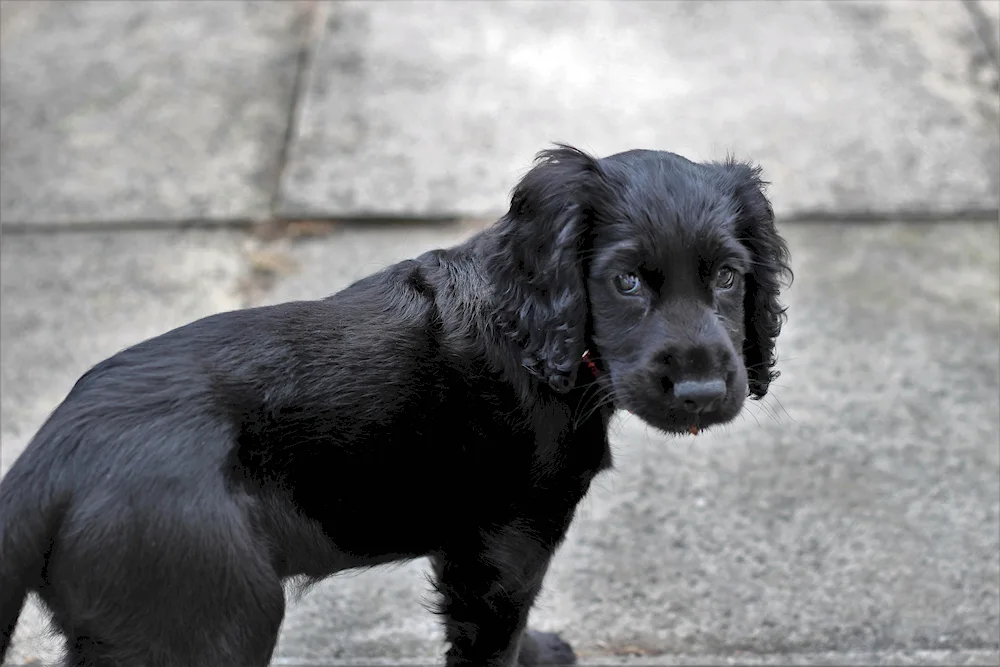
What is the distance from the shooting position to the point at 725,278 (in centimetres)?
260

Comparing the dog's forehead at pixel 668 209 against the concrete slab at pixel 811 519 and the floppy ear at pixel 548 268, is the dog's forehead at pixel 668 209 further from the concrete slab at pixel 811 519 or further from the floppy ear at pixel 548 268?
the concrete slab at pixel 811 519

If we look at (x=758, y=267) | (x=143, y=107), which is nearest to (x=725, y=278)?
(x=758, y=267)

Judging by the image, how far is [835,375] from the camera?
4371 millimetres

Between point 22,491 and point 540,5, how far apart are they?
5206 mm

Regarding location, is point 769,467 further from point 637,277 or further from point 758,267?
point 637,277

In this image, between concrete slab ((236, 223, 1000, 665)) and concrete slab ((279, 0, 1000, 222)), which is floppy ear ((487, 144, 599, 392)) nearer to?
concrete slab ((236, 223, 1000, 665))

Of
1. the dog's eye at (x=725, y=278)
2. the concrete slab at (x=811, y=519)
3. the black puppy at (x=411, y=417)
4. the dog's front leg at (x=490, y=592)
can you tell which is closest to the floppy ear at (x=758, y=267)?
the black puppy at (x=411, y=417)

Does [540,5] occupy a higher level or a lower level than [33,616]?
higher

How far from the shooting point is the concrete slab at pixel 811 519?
3.36 metres

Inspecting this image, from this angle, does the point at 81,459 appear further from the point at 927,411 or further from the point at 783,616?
the point at 927,411

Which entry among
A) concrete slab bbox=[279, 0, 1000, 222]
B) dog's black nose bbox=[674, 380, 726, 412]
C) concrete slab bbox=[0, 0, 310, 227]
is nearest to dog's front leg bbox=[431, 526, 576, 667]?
dog's black nose bbox=[674, 380, 726, 412]

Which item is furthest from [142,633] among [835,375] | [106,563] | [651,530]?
[835,375]

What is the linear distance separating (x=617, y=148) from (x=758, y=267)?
2.79 m

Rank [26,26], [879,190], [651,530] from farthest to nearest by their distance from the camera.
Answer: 1. [26,26]
2. [879,190]
3. [651,530]
